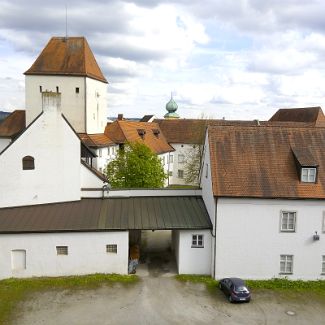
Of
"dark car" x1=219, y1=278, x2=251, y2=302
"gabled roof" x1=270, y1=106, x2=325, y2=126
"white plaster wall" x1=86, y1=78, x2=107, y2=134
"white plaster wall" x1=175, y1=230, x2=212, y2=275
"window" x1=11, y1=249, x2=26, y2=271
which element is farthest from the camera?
"gabled roof" x1=270, y1=106, x2=325, y2=126

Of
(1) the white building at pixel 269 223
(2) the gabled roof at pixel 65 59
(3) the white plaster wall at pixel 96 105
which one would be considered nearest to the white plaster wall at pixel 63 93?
(2) the gabled roof at pixel 65 59

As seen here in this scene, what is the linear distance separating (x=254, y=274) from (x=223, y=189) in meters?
6.07

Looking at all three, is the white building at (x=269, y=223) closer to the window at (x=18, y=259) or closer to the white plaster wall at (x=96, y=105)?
the window at (x=18, y=259)

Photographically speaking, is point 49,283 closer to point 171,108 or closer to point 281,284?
point 281,284

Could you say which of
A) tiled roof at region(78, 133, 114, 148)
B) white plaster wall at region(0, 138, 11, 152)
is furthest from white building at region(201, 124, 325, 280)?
white plaster wall at region(0, 138, 11, 152)

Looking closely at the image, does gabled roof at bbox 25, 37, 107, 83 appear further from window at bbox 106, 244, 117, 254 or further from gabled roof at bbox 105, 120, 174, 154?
window at bbox 106, 244, 117, 254

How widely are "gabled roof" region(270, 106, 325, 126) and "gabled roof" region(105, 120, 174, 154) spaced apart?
22.1 metres

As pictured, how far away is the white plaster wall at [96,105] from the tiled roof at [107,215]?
20.3m

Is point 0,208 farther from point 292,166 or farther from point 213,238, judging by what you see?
point 292,166

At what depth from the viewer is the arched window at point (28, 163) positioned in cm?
2766

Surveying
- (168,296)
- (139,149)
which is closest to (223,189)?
(168,296)

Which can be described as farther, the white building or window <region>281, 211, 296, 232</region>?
window <region>281, 211, 296, 232</region>

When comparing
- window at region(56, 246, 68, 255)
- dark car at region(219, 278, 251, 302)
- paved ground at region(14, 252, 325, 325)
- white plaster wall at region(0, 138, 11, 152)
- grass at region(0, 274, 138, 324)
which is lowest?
paved ground at region(14, 252, 325, 325)

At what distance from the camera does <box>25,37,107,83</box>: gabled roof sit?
45562 mm
